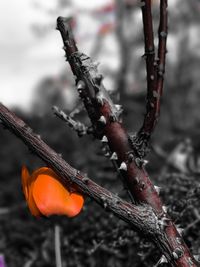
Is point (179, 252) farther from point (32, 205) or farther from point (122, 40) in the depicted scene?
point (122, 40)

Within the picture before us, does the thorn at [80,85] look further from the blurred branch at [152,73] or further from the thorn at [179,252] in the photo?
the thorn at [179,252]

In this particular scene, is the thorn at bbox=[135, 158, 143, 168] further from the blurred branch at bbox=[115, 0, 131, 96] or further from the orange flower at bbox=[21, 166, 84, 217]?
the blurred branch at bbox=[115, 0, 131, 96]

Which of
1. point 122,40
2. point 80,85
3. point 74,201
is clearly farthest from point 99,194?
point 122,40

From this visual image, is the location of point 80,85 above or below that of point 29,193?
above

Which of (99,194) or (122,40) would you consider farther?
(122,40)

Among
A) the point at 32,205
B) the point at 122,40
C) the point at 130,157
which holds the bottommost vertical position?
the point at 32,205

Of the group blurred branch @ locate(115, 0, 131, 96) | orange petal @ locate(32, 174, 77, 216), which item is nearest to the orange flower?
orange petal @ locate(32, 174, 77, 216)

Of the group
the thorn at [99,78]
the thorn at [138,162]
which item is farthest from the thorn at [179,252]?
the thorn at [99,78]
